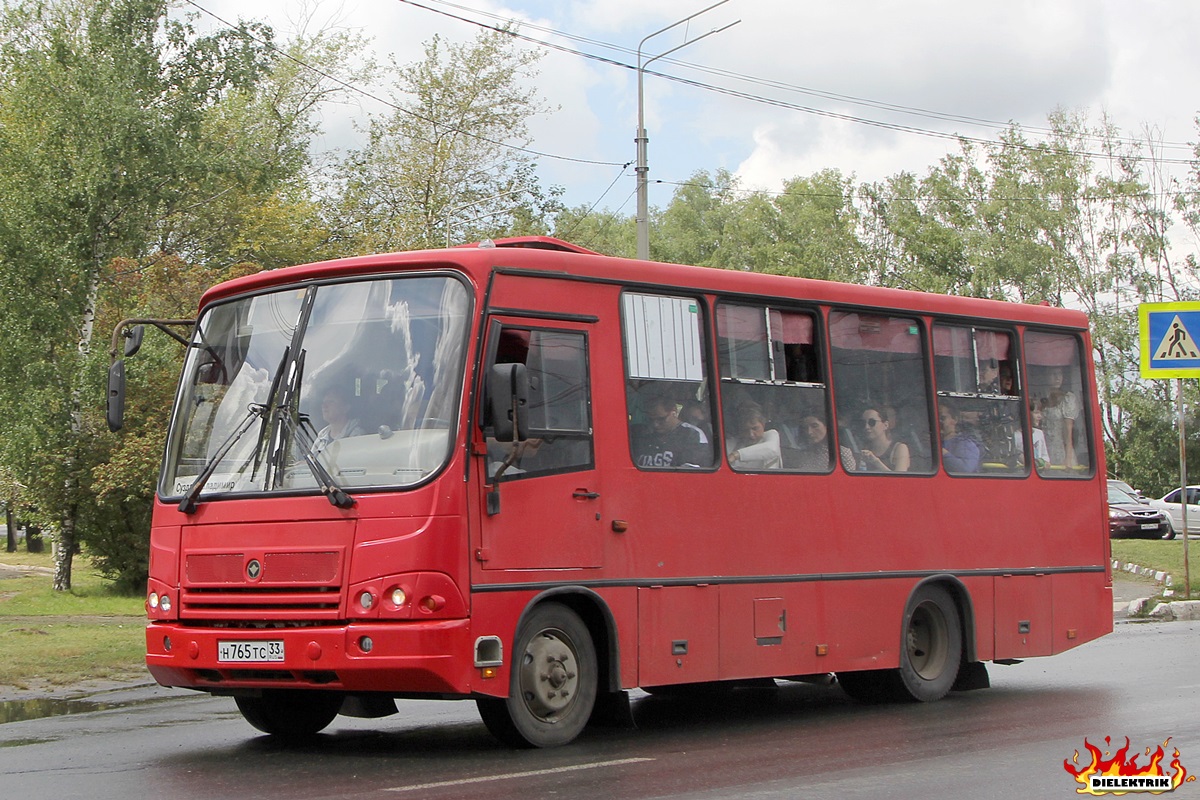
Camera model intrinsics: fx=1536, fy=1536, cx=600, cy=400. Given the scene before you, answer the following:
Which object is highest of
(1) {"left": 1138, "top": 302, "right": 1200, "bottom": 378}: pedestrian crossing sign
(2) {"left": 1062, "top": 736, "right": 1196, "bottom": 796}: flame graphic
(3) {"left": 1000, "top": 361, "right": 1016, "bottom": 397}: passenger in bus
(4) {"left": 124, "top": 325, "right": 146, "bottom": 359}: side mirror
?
(1) {"left": 1138, "top": 302, "right": 1200, "bottom": 378}: pedestrian crossing sign

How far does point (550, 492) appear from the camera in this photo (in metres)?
9.48

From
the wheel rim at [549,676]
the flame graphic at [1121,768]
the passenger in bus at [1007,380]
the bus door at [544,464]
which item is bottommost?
the flame graphic at [1121,768]

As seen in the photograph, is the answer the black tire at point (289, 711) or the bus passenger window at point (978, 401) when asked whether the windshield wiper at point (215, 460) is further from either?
the bus passenger window at point (978, 401)

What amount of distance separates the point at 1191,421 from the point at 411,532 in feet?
191

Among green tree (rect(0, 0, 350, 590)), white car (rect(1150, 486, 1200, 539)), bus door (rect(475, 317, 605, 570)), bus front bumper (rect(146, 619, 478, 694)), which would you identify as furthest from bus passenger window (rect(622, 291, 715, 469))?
white car (rect(1150, 486, 1200, 539))

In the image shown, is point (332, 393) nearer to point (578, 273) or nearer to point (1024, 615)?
point (578, 273)

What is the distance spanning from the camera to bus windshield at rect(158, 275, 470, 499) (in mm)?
9000

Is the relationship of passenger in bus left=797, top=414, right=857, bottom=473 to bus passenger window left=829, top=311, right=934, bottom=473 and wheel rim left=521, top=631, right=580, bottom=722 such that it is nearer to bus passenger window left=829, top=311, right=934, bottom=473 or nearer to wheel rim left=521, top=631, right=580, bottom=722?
bus passenger window left=829, top=311, right=934, bottom=473

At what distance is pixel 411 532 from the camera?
8711 millimetres

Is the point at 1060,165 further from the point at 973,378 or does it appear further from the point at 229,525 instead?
the point at 229,525

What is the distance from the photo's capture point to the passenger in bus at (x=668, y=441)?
10.2m

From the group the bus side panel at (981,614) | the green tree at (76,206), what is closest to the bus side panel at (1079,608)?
the bus side panel at (981,614)

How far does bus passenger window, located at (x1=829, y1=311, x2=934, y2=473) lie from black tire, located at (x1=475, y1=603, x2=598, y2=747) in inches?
131

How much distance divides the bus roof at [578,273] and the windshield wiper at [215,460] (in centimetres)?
92
